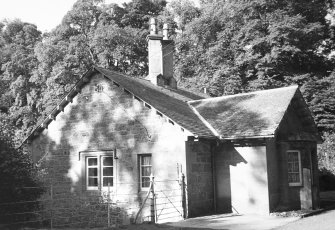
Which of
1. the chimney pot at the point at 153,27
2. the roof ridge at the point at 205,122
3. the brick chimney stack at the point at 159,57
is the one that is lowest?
the roof ridge at the point at 205,122

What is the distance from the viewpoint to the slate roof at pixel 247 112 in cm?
1677

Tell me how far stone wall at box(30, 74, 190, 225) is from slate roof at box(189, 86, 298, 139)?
2.35m

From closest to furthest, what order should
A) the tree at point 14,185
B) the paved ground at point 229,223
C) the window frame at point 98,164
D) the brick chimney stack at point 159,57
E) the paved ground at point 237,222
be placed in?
the paved ground at point 229,223 → the paved ground at point 237,222 → the tree at point 14,185 → the window frame at point 98,164 → the brick chimney stack at point 159,57

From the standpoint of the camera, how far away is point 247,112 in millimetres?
18609

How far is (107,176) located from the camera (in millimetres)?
18531

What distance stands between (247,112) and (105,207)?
7.22 meters

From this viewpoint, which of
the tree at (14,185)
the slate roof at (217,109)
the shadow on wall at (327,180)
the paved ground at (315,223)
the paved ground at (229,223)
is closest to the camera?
the paved ground at (315,223)

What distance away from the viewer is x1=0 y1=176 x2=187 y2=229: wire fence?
15.5 meters

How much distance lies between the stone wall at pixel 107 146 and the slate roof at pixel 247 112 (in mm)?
2355

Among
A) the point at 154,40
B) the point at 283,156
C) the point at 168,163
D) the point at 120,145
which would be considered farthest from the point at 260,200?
the point at 154,40

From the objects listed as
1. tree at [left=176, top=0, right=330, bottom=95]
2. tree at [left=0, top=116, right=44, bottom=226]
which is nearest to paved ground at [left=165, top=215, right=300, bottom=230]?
tree at [left=0, top=116, right=44, bottom=226]

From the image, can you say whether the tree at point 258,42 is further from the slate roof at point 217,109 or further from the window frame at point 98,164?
the window frame at point 98,164

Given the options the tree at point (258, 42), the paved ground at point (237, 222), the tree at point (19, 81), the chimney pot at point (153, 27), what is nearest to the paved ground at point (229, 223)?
the paved ground at point (237, 222)

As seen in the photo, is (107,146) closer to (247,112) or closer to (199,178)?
(199,178)
